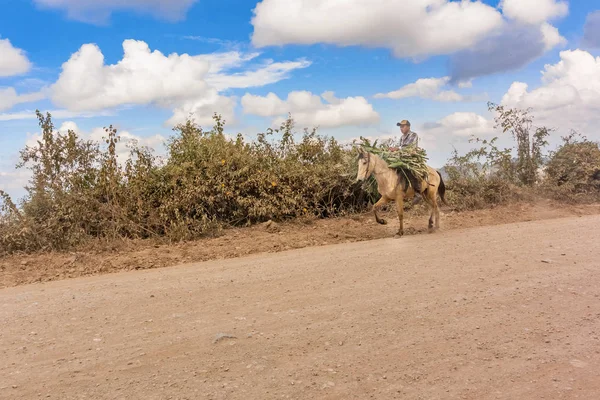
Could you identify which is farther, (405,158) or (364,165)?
(405,158)

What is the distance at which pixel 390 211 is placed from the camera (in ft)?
49.6

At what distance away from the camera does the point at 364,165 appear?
11.0m

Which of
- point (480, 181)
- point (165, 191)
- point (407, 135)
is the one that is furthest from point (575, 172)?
point (165, 191)

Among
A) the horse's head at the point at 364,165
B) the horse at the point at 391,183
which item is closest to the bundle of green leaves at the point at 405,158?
the horse at the point at 391,183

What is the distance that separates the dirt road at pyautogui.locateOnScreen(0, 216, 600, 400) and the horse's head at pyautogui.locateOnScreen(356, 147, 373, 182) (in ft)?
10.0

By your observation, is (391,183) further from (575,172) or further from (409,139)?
(575,172)

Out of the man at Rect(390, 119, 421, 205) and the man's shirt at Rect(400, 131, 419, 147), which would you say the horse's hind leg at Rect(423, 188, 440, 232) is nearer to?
the man at Rect(390, 119, 421, 205)

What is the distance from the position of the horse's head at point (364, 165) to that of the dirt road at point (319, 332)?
3.06m

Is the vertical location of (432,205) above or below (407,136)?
below

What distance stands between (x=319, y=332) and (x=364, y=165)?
21.4 feet

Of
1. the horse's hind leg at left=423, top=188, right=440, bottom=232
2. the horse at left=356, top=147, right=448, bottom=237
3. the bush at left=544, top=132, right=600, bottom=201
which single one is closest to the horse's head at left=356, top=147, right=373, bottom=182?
the horse at left=356, top=147, right=448, bottom=237

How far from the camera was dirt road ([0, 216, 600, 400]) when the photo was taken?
396 cm

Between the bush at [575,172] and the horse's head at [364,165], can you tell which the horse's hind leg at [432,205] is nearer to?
the horse's head at [364,165]

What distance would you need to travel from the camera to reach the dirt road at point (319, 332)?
156 inches
